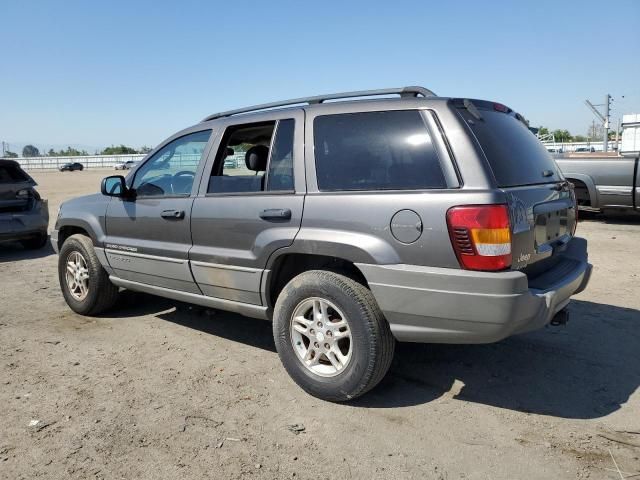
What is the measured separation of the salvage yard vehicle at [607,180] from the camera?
9.70 m

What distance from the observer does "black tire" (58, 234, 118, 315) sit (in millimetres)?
4914

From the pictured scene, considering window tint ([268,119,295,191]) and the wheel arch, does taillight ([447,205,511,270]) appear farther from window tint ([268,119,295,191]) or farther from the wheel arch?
window tint ([268,119,295,191])

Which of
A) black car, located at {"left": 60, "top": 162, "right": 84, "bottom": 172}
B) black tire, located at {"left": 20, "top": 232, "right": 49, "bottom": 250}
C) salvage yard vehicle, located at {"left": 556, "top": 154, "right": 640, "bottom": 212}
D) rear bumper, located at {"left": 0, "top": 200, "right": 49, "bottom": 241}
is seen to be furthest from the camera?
black car, located at {"left": 60, "top": 162, "right": 84, "bottom": 172}

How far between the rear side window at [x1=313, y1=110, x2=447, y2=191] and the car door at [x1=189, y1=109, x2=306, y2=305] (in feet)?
0.65

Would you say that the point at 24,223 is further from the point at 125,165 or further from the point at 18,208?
the point at 125,165

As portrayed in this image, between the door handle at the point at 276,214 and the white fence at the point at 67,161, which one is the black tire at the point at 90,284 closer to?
the door handle at the point at 276,214

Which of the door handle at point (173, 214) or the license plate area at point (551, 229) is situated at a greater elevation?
the door handle at point (173, 214)

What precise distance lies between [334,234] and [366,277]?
336mm

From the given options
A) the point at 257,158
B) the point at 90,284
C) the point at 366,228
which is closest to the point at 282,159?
the point at 257,158

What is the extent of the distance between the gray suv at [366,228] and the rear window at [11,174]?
574cm

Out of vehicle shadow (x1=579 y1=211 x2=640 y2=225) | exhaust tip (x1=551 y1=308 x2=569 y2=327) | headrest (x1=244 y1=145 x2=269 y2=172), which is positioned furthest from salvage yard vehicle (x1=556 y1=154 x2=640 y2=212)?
headrest (x1=244 y1=145 x2=269 y2=172)

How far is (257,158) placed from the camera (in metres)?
3.87

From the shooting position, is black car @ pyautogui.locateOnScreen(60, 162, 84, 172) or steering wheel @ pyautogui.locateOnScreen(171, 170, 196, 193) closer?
steering wheel @ pyautogui.locateOnScreen(171, 170, 196, 193)

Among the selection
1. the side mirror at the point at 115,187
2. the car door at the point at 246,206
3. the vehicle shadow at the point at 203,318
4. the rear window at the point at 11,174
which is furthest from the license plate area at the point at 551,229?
the rear window at the point at 11,174
